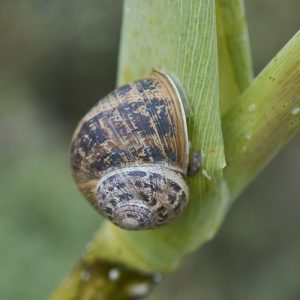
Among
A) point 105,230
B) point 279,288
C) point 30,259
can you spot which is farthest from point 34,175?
point 105,230

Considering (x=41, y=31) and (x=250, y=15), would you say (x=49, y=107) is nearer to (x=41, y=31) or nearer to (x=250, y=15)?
(x=41, y=31)

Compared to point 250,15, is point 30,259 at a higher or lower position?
lower

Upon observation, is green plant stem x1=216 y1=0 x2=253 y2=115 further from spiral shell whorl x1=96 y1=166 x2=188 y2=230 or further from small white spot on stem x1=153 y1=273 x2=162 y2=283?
small white spot on stem x1=153 y1=273 x2=162 y2=283

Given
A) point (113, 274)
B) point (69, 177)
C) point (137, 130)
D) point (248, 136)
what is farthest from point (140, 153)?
point (69, 177)

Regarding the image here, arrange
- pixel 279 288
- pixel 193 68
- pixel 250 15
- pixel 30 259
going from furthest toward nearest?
1. pixel 250 15
2. pixel 279 288
3. pixel 30 259
4. pixel 193 68

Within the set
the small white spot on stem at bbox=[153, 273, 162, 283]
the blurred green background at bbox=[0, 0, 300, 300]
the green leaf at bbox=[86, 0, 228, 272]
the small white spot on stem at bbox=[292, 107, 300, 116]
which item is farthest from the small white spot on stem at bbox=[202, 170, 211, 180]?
the blurred green background at bbox=[0, 0, 300, 300]

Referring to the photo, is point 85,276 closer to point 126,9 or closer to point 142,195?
point 142,195

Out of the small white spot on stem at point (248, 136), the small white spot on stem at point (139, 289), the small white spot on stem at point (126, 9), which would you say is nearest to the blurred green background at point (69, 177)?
the small white spot on stem at point (139, 289)
